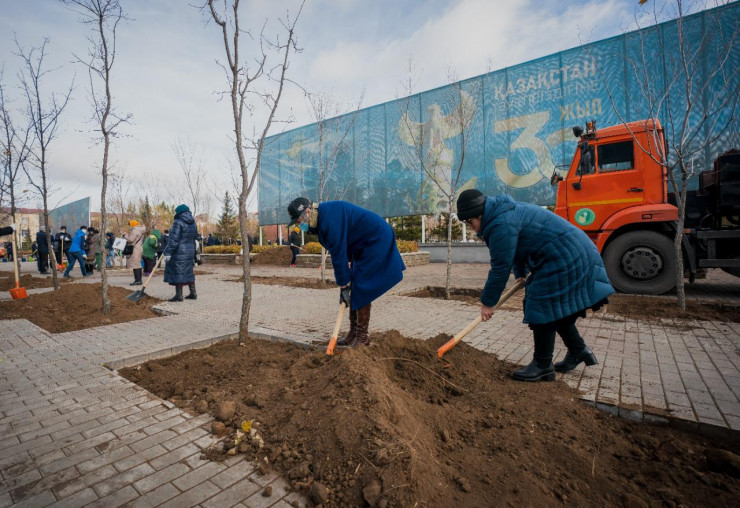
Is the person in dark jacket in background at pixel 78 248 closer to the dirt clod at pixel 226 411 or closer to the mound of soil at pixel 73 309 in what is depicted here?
the mound of soil at pixel 73 309

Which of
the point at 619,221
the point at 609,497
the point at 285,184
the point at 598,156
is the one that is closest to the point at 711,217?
the point at 619,221

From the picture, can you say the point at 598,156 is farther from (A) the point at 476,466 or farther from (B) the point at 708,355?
(A) the point at 476,466

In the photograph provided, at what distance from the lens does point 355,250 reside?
13.4 feet

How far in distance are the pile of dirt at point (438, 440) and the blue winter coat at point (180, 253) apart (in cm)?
441

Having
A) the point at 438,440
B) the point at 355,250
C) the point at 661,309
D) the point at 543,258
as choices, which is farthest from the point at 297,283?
the point at 438,440

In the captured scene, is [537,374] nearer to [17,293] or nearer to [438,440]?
[438,440]

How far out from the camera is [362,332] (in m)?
3.98

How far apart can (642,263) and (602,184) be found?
5.29 feet

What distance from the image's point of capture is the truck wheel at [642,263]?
6.62 m

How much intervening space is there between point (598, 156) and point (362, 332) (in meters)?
5.93

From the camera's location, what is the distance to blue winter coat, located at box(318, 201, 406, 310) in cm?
379

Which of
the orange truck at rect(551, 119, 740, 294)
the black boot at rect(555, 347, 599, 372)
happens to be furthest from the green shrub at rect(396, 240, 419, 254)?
the black boot at rect(555, 347, 599, 372)

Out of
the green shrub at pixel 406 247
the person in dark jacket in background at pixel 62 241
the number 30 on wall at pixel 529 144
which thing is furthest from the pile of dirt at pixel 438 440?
the person in dark jacket in background at pixel 62 241

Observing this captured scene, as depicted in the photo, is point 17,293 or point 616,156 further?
point 17,293
